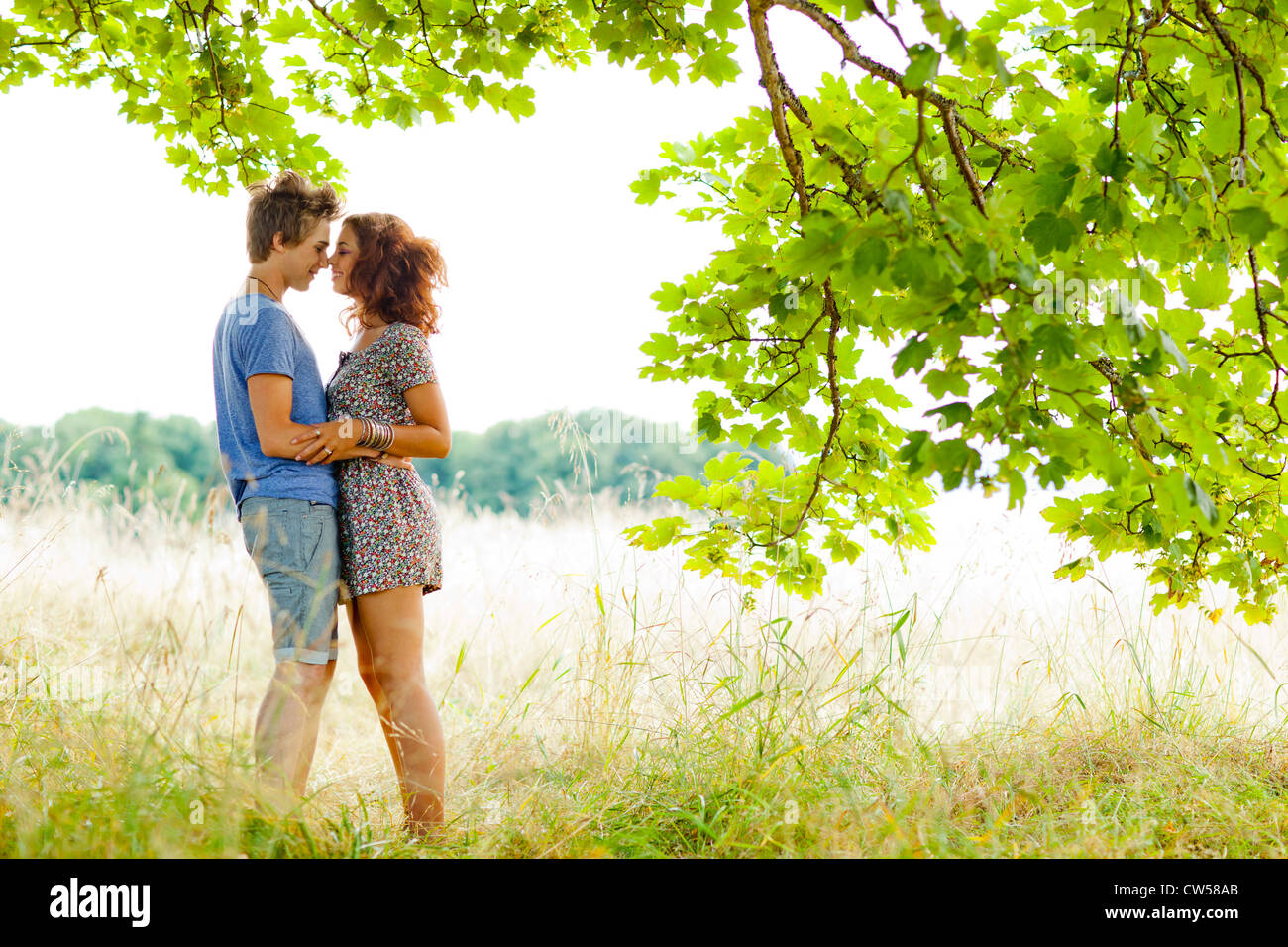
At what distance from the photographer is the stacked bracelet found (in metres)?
2.18

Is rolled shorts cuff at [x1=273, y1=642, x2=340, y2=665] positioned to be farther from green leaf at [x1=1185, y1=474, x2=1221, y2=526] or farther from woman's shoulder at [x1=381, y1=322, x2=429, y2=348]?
green leaf at [x1=1185, y1=474, x2=1221, y2=526]

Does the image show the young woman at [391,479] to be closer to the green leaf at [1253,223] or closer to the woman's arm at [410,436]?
the woman's arm at [410,436]

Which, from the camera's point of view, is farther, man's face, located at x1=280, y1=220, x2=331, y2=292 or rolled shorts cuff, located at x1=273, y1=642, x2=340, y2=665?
man's face, located at x1=280, y1=220, x2=331, y2=292

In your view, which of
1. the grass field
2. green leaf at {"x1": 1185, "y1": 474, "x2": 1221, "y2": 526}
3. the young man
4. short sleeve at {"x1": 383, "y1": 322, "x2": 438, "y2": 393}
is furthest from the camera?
short sleeve at {"x1": 383, "y1": 322, "x2": 438, "y2": 393}

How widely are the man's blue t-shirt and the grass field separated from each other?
168 mm

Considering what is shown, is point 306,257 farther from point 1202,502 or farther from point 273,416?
point 1202,502

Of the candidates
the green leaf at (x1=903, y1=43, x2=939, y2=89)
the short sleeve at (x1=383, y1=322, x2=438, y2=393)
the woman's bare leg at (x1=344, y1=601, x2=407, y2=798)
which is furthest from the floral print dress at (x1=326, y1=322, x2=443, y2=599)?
the green leaf at (x1=903, y1=43, x2=939, y2=89)

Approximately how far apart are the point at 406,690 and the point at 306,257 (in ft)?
3.80

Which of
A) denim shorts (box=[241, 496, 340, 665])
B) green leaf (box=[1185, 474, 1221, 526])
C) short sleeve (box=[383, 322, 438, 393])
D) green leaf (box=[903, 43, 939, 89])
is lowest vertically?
denim shorts (box=[241, 496, 340, 665])

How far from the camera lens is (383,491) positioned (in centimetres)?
223

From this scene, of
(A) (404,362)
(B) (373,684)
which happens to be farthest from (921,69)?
(B) (373,684)

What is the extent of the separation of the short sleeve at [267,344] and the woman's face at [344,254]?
275 mm

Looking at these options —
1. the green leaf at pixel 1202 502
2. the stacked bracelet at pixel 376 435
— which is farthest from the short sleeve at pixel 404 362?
the green leaf at pixel 1202 502
